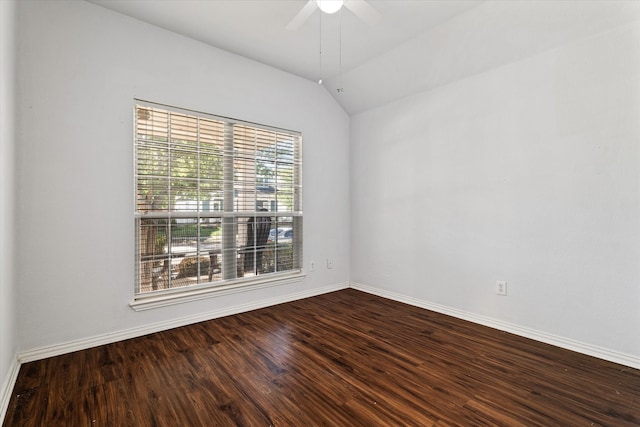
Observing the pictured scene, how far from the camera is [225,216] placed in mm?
3201

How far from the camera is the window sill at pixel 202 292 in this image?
8.77 ft

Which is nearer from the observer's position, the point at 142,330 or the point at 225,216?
the point at 142,330

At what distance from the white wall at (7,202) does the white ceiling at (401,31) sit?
35.3 inches

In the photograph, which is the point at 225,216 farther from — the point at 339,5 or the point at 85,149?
the point at 339,5

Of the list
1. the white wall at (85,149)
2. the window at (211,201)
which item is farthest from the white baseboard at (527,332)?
the white wall at (85,149)

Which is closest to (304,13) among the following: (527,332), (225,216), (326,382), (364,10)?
(364,10)

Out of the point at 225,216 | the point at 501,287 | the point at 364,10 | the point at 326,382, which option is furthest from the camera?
the point at 225,216

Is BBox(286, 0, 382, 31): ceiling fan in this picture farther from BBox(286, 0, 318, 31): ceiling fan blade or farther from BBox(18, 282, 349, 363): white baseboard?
BBox(18, 282, 349, 363): white baseboard

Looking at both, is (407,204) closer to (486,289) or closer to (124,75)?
(486,289)

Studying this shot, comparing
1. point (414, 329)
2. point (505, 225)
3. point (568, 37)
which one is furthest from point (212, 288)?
point (568, 37)

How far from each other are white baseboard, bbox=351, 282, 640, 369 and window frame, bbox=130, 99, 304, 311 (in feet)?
4.40

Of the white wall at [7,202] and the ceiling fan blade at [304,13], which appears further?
the ceiling fan blade at [304,13]

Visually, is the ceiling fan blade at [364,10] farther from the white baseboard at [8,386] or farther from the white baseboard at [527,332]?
the white baseboard at [8,386]

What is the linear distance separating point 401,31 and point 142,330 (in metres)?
3.52
